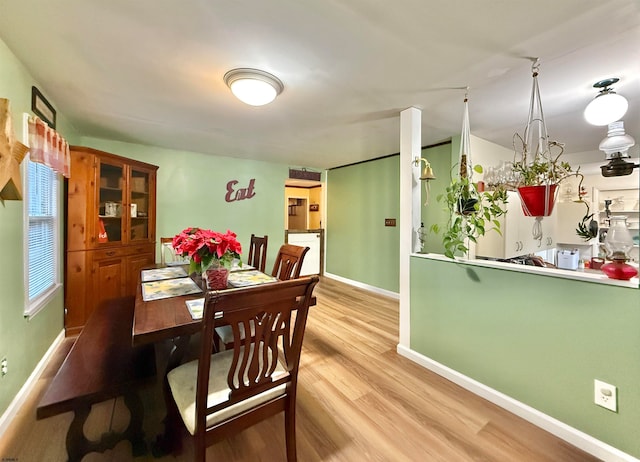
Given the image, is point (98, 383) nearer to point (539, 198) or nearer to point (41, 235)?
point (41, 235)

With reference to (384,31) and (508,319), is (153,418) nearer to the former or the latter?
(508,319)

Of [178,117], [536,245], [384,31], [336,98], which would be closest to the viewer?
[384,31]

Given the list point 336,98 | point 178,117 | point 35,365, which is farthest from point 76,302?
point 336,98

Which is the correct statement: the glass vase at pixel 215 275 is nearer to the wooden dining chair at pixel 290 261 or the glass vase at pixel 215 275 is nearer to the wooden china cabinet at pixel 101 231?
the wooden dining chair at pixel 290 261

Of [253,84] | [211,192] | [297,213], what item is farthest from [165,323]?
[297,213]

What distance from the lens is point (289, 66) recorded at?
5.55ft

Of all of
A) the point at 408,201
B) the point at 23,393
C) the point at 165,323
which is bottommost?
the point at 23,393

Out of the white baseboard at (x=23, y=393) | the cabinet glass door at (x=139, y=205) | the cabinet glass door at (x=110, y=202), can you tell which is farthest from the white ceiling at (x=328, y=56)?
the white baseboard at (x=23, y=393)

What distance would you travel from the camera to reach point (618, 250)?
1.30m

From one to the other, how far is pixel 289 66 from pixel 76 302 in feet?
10.1

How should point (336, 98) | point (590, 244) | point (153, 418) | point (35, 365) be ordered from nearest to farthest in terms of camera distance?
point (153, 418) → point (35, 365) → point (336, 98) → point (590, 244)

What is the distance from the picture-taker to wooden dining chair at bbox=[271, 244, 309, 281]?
2174mm

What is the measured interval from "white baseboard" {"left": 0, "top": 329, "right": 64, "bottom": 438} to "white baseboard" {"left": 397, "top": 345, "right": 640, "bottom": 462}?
9.09 ft

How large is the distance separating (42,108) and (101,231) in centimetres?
124
